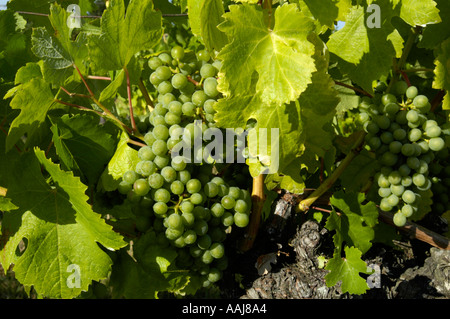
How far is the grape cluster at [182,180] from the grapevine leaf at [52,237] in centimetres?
15

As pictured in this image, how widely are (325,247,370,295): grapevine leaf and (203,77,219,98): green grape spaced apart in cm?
61

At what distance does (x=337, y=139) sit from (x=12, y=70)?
1208mm

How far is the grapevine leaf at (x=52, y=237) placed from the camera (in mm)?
1146

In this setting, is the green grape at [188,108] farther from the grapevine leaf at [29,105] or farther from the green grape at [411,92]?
the green grape at [411,92]

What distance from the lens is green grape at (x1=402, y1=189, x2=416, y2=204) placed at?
128 centimetres

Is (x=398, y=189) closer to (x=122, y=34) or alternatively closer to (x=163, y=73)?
(x=163, y=73)

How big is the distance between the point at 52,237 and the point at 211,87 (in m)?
0.60

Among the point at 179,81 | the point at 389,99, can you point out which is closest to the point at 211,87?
the point at 179,81

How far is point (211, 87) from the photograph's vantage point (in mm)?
1146

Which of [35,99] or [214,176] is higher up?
[35,99]

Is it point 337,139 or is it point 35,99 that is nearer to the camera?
point 35,99

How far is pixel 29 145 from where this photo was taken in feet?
4.30

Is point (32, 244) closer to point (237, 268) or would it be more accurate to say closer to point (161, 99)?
point (161, 99)

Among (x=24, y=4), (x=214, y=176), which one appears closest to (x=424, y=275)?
(x=214, y=176)
